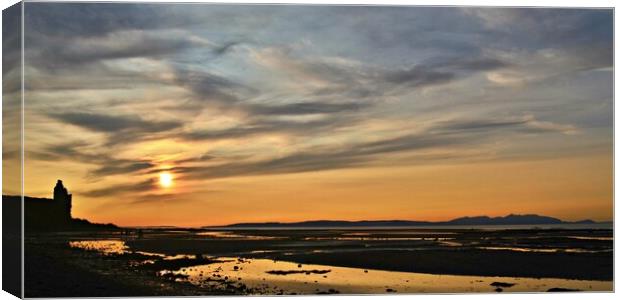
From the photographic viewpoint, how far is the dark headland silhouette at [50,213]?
13.7 metres

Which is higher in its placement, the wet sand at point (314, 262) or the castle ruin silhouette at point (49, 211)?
the castle ruin silhouette at point (49, 211)

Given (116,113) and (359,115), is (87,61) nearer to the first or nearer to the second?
(116,113)

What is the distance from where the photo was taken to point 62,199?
14.1m

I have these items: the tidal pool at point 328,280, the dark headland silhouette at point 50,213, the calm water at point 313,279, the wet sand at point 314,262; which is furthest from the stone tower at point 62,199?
the tidal pool at point 328,280

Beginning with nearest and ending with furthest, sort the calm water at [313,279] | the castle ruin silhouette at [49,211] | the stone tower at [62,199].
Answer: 1. the castle ruin silhouette at [49,211]
2. the stone tower at [62,199]
3. the calm water at [313,279]

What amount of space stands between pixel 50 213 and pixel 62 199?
0.42 m

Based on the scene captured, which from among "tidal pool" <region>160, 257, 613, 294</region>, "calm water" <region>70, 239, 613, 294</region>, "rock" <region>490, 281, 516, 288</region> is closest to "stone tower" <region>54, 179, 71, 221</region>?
"calm water" <region>70, 239, 613, 294</region>

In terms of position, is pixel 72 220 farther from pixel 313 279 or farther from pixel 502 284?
pixel 502 284

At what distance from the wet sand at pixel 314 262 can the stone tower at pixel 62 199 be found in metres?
0.30

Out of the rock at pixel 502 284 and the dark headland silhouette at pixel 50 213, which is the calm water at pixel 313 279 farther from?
the dark headland silhouette at pixel 50 213

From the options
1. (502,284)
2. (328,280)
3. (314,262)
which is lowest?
(502,284)

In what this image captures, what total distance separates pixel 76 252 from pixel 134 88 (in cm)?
211

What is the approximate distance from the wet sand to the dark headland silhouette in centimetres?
14

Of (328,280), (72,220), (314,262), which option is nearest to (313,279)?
(328,280)
